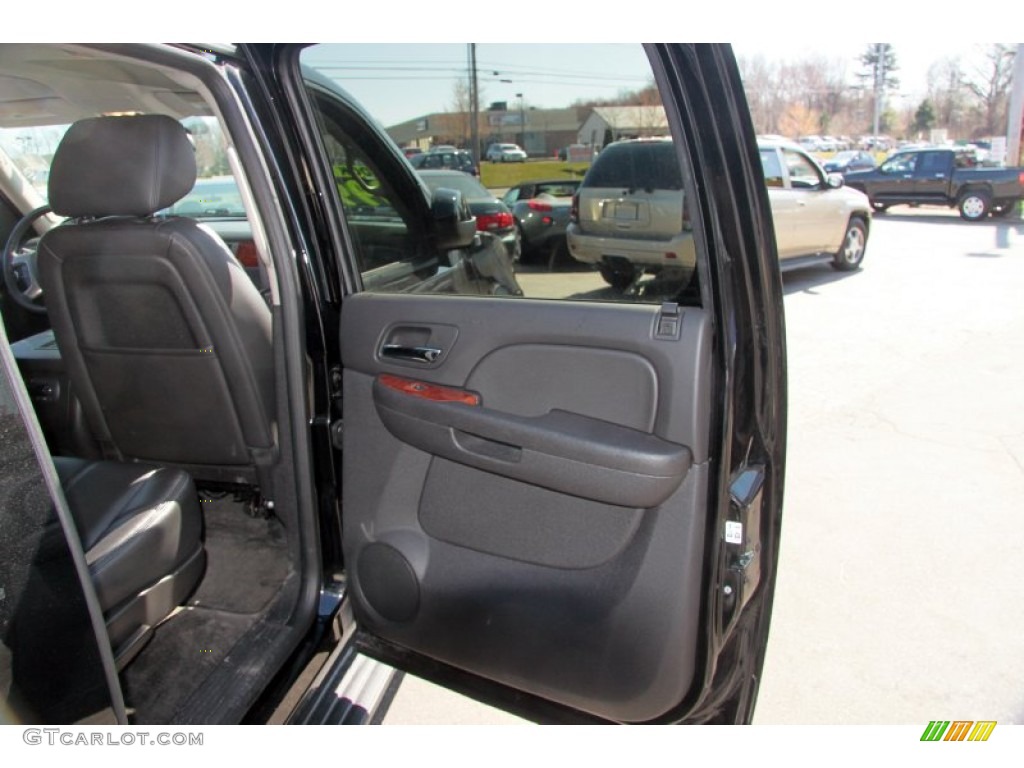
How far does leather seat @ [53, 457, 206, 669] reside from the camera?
1.56 meters

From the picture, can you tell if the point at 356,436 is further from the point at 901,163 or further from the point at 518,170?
the point at 901,163

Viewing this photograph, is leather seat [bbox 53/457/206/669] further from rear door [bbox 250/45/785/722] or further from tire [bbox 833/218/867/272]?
tire [bbox 833/218/867/272]

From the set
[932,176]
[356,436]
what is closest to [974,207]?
[932,176]

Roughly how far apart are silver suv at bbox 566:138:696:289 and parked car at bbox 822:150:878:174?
59.8 feet

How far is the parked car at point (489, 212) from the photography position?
176 centimetres

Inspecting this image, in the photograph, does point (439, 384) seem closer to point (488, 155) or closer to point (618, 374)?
point (618, 374)

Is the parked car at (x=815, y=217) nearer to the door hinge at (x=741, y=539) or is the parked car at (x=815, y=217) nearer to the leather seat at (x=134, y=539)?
the door hinge at (x=741, y=539)

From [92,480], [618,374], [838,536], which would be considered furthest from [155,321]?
[838,536]

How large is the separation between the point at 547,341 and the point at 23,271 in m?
2.47

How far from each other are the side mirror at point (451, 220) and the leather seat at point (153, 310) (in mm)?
547

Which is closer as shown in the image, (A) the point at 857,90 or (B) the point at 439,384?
(B) the point at 439,384

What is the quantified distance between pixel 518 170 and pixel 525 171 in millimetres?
23

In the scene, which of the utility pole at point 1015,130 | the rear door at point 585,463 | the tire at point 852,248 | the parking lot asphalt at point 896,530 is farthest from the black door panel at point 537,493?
the tire at point 852,248

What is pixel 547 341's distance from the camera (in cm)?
153
